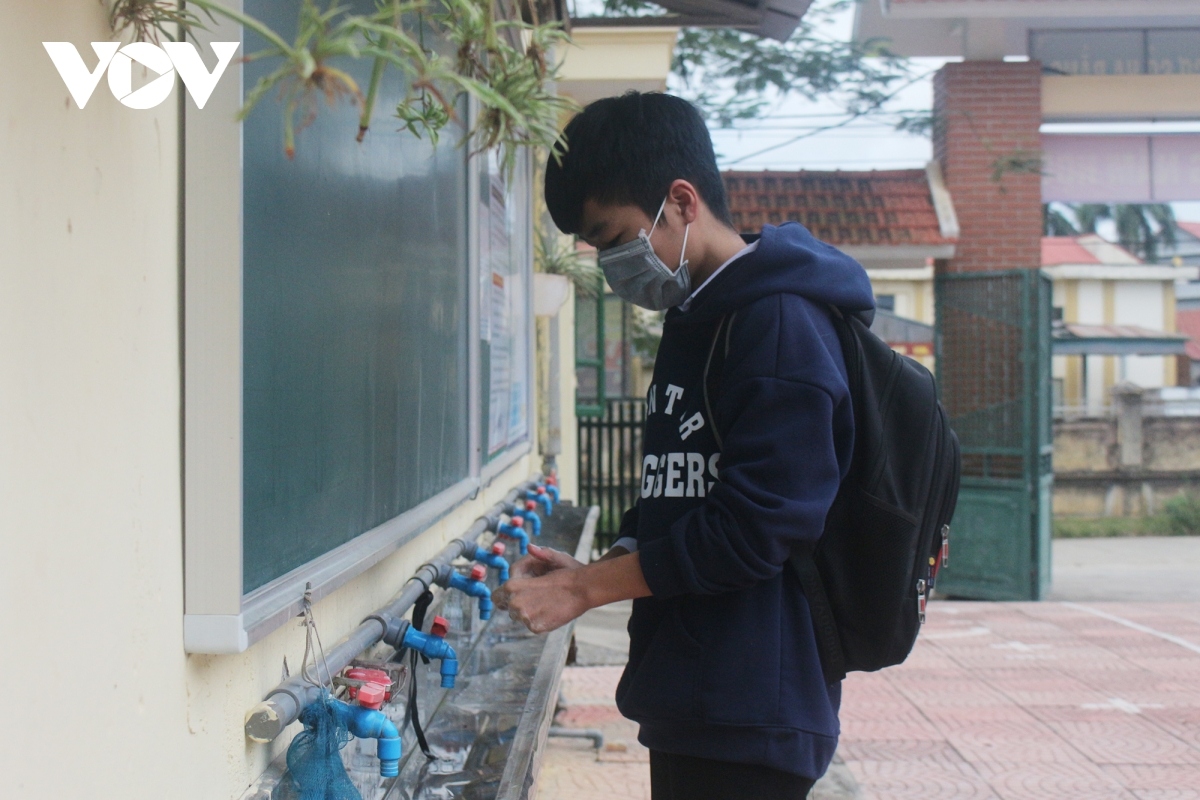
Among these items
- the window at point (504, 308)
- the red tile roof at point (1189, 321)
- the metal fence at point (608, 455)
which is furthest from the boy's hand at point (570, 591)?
the red tile roof at point (1189, 321)

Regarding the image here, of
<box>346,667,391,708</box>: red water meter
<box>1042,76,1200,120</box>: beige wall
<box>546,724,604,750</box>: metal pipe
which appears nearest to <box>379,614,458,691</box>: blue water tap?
<box>346,667,391,708</box>: red water meter

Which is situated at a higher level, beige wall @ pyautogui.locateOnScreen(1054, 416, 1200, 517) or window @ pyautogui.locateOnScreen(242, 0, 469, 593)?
window @ pyautogui.locateOnScreen(242, 0, 469, 593)

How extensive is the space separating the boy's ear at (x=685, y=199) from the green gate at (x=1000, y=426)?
24.5ft

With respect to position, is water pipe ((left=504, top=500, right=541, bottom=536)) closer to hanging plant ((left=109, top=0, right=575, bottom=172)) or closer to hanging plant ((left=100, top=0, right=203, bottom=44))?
hanging plant ((left=109, top=0, right=575, bottom=172))

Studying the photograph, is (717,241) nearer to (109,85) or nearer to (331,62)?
(331,62)

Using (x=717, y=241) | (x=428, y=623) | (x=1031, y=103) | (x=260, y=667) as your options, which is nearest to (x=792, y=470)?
(x=717, y=241)

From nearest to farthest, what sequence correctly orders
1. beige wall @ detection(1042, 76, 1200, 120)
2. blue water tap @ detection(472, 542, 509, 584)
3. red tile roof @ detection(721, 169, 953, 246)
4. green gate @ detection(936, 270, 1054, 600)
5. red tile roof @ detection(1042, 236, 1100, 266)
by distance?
blue water tap @ detection(472, 542, 509, 584)
green gate @ detection(936, 270, 1054, 600)
red tile roof @ detection(721, 169, 953, 246)
beige wall @ detection(1042, 76, 1200, 120)
red tile roof @ detection(1042, 236, 1100, 266)

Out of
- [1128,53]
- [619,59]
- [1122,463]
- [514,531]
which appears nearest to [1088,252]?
[1122,463]

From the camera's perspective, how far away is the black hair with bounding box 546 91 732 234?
1769mm

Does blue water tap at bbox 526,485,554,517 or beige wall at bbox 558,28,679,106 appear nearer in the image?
blue water tap at bbox 526,485,554,517

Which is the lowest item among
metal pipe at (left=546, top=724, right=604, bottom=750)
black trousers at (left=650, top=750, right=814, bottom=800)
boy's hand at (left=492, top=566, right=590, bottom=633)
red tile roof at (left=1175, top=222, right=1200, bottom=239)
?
metal pipe at (left=546, top=724, right=604, bottom=750)

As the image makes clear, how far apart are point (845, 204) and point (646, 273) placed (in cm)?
805

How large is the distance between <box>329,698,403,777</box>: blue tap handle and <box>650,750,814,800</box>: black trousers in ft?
1.41

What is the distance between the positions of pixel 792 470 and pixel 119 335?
2.87 ft
